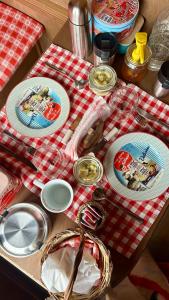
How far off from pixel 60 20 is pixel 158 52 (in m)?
0.51

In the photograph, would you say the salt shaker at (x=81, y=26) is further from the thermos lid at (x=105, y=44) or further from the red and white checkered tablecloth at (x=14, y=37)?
the red and white checkered tablecloth at (x=14, y=37)

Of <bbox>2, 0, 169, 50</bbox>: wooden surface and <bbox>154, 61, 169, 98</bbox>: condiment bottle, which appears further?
<bbox>2, 0, 169, 50</bbox>: wooden surface

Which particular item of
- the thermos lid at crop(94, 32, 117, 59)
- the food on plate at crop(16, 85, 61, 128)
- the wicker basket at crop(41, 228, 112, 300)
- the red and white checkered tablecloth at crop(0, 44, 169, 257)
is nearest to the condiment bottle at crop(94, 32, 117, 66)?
the thermos lid at crop(94, 32, 117, 59)

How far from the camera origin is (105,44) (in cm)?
110

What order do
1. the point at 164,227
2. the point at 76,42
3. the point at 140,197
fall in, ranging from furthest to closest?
the point at 164,227, the point at 76,42, the point at 140,197

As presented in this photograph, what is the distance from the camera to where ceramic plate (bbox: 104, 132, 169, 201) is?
1082 mm

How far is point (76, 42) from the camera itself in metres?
1.18

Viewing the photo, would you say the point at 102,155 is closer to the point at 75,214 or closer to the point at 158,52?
the point at 75,214

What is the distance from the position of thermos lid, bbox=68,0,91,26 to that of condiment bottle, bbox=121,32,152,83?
0.59ft

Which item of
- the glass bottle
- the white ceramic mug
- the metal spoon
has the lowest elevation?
the white ceramic mug

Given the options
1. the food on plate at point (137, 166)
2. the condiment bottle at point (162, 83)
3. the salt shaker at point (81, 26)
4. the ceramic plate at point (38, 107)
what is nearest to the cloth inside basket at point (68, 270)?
the food on plate at point (137, 166)

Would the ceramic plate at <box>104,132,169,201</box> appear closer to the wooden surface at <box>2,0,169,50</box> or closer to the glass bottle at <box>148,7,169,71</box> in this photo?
the glass bottle at <box>148,7,169,71</box>

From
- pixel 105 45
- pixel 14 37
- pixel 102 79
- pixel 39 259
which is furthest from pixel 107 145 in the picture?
pixel 14 37

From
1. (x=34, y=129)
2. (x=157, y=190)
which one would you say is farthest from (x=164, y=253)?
(x=34, y=129)
